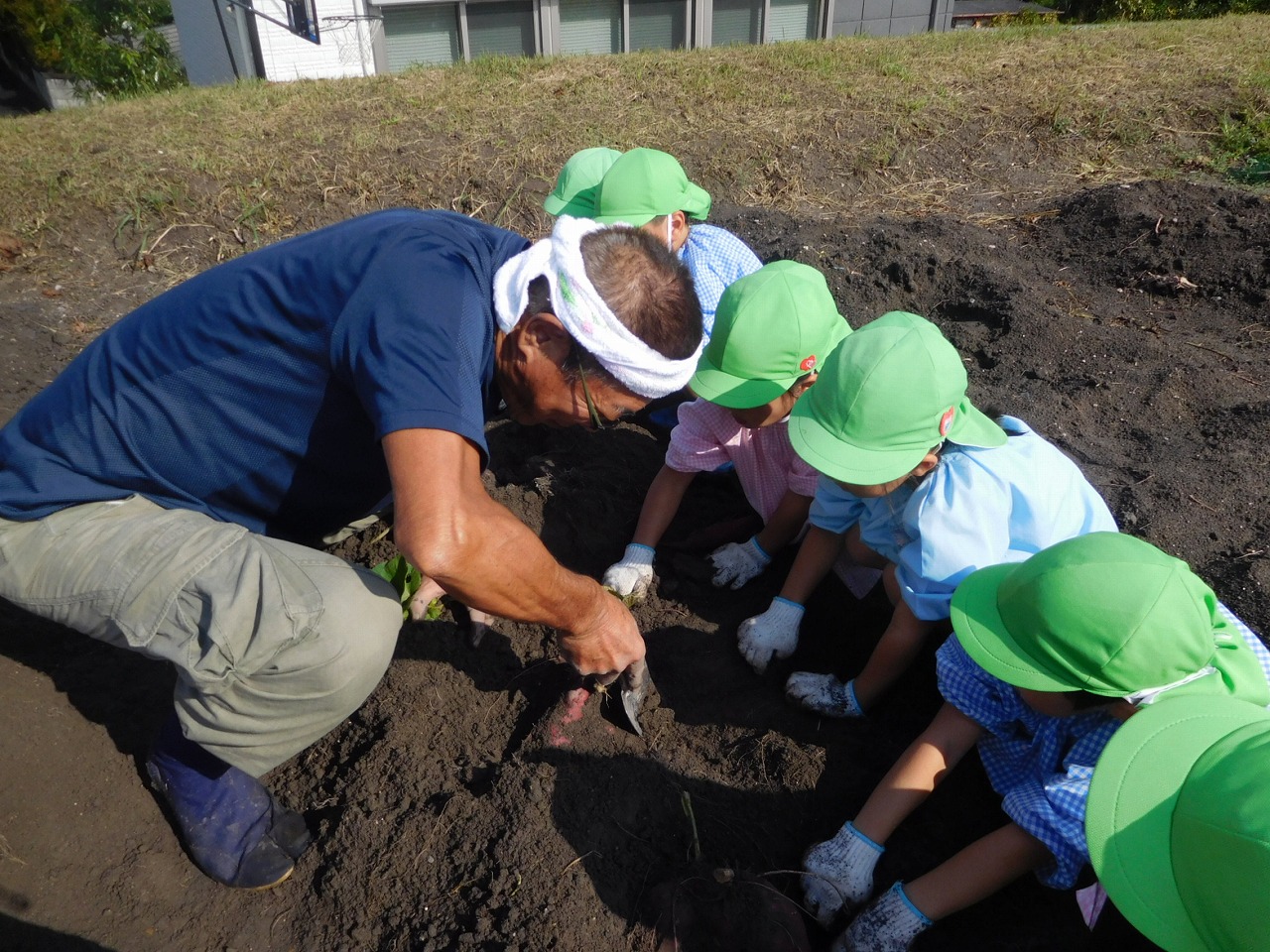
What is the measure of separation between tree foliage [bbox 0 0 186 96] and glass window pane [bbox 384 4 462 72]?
4920mm

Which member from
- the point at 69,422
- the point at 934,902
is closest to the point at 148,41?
the point at 69,422

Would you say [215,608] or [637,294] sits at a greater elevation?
[637,294]

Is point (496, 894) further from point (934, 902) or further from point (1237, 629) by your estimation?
point (1237, 629)

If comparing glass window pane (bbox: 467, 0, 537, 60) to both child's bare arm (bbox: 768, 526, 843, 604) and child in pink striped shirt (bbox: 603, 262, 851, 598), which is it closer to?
child in pink striped shirt (bbox: 603, 262, 851, 598)

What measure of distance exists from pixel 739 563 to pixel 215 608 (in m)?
1.56

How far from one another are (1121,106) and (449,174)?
4565mm

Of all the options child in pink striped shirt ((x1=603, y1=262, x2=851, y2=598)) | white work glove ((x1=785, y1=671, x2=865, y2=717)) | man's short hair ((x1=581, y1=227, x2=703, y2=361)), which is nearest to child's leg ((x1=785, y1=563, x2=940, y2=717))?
white work glove ((x1=785, y1=671, x2=865, y2=717))

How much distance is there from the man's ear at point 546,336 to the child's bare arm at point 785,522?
50.0 inches

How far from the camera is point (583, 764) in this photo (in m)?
2.10

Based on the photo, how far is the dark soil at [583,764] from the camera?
1831mm

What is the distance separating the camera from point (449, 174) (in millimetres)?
5086

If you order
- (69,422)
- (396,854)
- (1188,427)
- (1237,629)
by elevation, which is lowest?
(396,854)

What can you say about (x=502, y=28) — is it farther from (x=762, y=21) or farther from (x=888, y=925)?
(x=888, y=925)

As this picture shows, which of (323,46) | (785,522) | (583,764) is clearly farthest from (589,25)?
(583,764)
